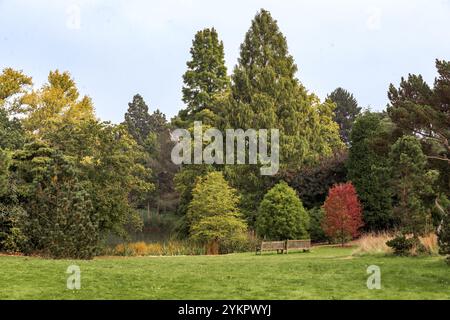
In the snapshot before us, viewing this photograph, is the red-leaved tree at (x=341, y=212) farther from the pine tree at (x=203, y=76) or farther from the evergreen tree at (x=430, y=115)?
the pine tree at (x=203, y=76)

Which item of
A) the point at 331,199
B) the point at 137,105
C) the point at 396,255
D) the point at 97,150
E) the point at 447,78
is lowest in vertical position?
the point at 396,255

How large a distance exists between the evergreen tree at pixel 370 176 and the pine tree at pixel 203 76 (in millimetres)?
15080

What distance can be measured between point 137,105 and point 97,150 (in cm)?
6017

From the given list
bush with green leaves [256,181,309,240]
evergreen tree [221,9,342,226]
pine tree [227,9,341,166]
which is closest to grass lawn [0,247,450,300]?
bush with green leaves [256,181,309,240]

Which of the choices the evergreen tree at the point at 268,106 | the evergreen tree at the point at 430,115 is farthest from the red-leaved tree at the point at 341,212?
the evergreen tree at the point at 268,106

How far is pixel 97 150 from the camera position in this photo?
2572 centimetres

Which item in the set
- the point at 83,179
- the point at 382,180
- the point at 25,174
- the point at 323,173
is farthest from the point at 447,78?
the point at 25,174

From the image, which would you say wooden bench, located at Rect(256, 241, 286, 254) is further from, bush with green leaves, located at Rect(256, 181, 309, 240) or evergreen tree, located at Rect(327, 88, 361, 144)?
evergreen tree, located at Rect(327, 88, 361, 144)

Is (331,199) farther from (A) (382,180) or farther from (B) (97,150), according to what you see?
(B) (97,150)

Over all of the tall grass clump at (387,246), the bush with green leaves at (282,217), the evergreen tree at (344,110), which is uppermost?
the evergreen tree at (344,110)

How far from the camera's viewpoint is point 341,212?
2516 cm

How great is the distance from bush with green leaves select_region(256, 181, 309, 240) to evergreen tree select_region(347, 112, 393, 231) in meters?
4.74

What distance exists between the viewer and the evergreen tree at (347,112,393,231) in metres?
29.1

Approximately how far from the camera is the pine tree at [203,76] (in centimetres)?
A: 4300
